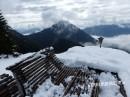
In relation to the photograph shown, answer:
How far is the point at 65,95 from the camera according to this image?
1260cm

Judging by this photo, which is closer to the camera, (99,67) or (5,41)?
(99,67)

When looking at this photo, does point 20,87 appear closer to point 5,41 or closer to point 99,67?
point 99,67

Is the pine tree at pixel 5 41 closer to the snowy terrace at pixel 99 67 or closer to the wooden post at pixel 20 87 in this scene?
the snowy terrace at pixel 99 67

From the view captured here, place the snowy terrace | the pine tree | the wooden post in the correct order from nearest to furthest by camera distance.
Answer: the wooden post < the snowy terrace < the pine tree

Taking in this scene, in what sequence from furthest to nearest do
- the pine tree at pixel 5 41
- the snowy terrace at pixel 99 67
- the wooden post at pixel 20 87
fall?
the pine tree at pixel 5 41 → the snowy terrace at pixel 99 67 → the wooden post at pixel 20 87

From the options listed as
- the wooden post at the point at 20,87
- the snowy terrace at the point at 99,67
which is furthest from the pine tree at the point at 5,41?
the wooden post at the point at 20,87

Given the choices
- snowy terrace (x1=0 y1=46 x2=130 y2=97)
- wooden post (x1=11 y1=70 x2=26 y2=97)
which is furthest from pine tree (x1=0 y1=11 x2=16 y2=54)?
wooden post (x1=11 y1=70 x2=26 y2=97)

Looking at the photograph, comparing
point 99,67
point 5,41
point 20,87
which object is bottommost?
point 5,41

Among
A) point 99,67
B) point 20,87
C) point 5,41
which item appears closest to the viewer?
point 20,87

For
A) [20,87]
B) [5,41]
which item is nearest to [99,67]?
[20,87]

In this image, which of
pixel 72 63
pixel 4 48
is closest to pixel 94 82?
pixel 72 63

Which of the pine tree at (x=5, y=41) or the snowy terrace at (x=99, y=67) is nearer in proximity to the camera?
the snowy terrace at (x=99, y=67)

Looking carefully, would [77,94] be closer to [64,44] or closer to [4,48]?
[4,48]

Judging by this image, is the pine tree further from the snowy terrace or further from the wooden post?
the wooden post
